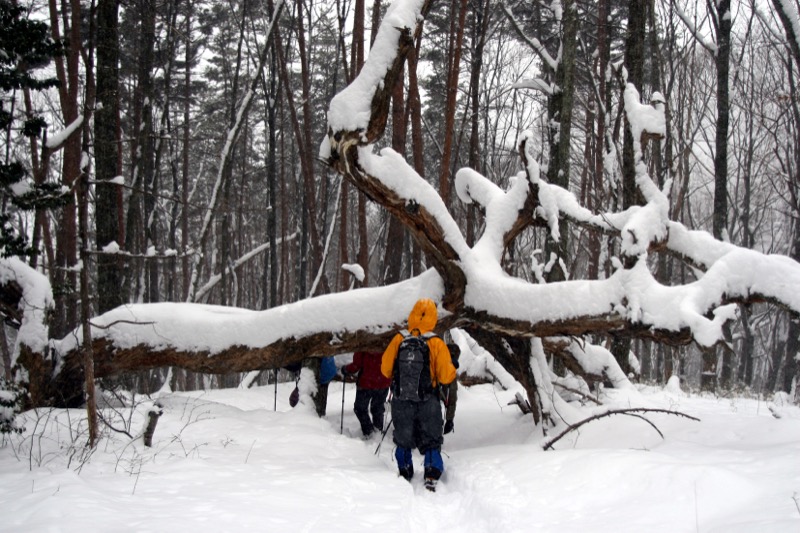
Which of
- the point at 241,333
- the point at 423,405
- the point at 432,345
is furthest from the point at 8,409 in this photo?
the point at 432,345

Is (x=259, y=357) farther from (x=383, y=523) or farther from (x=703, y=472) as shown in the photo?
(x=703, y=472)

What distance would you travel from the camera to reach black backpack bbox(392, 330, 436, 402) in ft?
16.6

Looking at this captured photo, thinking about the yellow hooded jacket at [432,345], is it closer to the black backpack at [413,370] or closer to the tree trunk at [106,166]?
the black backpack at [413,370]

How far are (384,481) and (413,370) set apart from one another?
41.2 inches

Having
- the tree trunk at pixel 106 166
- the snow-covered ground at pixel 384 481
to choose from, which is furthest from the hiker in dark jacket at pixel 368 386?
the tree trunk at pixel 106 166

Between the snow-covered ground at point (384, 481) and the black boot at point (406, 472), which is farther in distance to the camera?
the black boot at point (406, 472)

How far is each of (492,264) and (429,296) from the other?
2.68 ft

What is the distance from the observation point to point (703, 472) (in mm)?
3404

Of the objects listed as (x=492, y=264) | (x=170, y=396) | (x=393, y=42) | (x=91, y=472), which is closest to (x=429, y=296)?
(x=492, y=264)

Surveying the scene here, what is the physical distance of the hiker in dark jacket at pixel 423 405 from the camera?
5008mm

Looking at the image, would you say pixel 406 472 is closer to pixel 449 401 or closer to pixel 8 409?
pixel 449 401

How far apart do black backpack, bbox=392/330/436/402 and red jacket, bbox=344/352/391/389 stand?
6.28 ft

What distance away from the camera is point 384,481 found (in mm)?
4504

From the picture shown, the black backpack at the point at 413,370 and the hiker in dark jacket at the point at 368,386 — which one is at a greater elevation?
the black backpack at the point at 413,370
